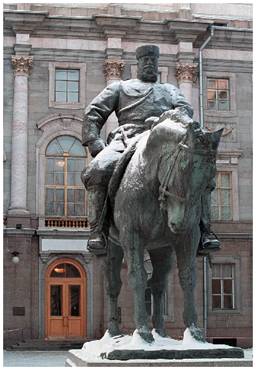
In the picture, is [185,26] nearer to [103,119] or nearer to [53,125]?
[53,125]

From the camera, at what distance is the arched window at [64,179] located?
87.8 feet

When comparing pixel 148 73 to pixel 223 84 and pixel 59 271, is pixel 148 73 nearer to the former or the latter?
pixel 59 271

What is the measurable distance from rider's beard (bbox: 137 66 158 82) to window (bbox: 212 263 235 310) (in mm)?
20412

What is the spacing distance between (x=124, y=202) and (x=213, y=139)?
50.0 inches

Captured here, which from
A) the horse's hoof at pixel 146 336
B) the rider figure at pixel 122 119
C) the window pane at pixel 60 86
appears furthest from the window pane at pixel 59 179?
the horse's hoof at pixel 146 336

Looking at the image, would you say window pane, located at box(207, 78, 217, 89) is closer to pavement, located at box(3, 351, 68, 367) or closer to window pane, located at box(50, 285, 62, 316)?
window pane, located at box(50, 285, 62, 316)

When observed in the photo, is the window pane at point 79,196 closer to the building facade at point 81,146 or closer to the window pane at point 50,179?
the building facade at point 81,146

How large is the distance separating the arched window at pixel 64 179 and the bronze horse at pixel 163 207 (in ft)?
64.4

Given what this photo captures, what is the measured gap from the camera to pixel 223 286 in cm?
2731

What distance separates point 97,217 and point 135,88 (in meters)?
1.43

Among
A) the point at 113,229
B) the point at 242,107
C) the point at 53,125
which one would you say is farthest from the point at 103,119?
the point at 242,107

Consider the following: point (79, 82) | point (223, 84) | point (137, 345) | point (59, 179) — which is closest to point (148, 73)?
point (137, 345)

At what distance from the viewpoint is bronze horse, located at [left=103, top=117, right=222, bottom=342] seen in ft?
18.5

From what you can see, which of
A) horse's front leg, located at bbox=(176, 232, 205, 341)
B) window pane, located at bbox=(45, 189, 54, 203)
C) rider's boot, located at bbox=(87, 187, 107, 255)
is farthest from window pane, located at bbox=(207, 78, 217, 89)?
horse's front leg, located at bbox=(176, 232, 205, 341)
